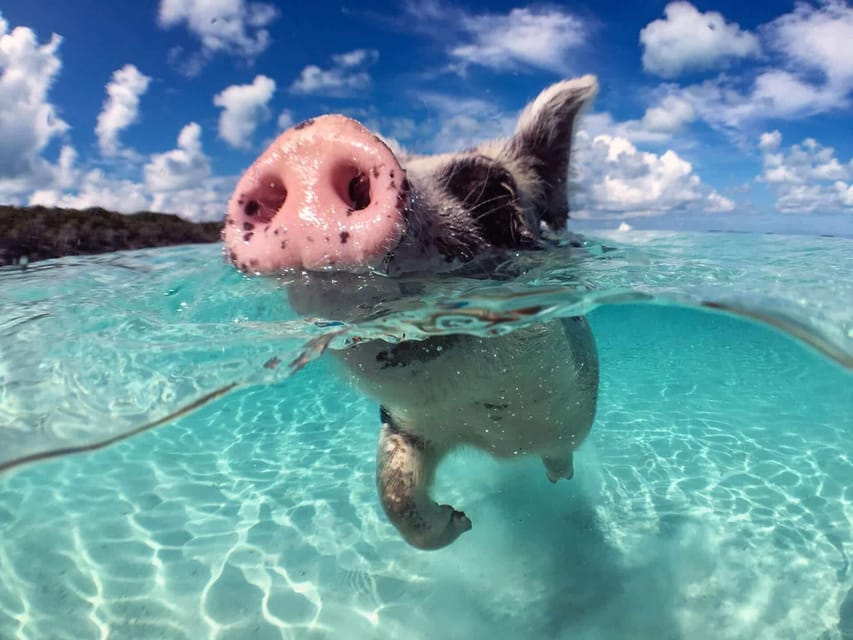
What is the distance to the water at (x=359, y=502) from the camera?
353 centimetres

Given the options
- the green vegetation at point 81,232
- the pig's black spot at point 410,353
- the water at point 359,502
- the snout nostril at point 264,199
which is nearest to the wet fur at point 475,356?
the pig's black spot at point 410,353

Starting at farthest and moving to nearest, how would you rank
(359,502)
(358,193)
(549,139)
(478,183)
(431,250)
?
(359,502) < (549,139) < (478,183) < (431,250) < (358,193)

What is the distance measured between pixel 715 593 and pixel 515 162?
11.1 feet

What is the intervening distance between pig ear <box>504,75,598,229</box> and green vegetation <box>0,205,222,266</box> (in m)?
5.23

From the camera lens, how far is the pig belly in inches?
111

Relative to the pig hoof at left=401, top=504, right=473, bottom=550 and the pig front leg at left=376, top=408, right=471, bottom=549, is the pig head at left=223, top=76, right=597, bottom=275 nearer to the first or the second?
the pig front leg at left=376, top=408, right=471, bottom=549

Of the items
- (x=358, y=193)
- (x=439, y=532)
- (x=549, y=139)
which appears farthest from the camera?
(x=549, y=139)

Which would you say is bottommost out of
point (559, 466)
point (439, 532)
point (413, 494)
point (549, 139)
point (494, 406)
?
point (559, 466)

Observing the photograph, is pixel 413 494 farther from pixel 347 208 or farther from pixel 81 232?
pixel 81 232

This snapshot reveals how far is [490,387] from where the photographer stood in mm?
3014

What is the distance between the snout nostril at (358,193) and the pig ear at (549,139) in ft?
5.47

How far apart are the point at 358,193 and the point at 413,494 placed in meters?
1.83

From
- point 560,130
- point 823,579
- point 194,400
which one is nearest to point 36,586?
point 194,400

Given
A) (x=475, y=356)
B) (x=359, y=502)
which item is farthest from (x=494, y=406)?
(x=359, y=502)
